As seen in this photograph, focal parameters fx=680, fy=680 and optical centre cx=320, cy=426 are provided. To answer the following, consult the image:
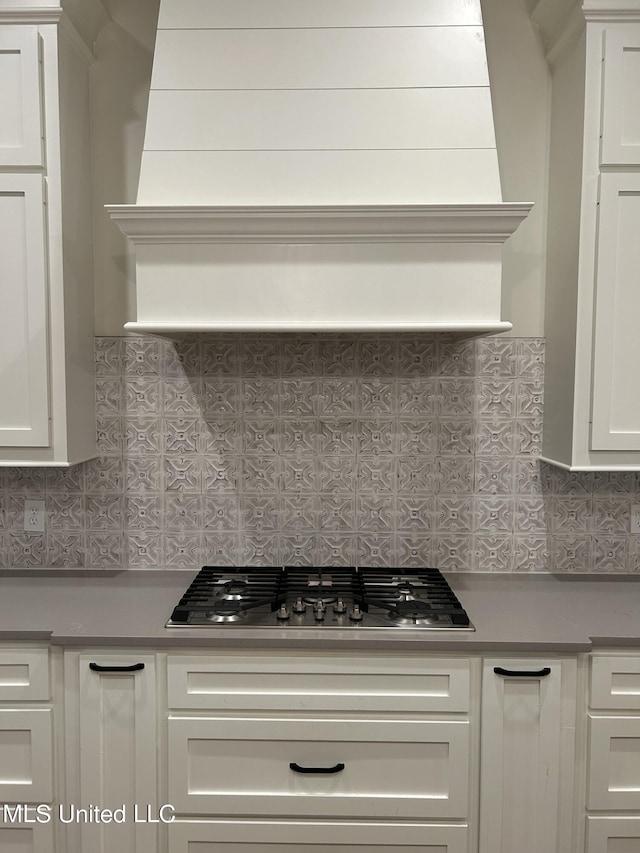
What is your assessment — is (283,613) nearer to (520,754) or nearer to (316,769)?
(316,769)

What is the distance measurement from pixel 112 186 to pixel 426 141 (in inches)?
40.2

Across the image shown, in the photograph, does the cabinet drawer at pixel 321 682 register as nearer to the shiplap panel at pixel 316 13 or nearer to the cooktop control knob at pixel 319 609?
the cooktop control knob at pixel 319 609

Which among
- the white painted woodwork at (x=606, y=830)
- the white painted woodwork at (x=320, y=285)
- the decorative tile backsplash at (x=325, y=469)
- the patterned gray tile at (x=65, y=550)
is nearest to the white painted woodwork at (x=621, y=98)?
the white painted woodwork at (x=320, y=285)

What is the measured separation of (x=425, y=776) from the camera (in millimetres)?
1655

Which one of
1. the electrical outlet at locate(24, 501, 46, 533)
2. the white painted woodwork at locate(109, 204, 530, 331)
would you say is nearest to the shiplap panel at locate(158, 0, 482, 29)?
the white painted woodwork at locate(109, 204, 530, 331)

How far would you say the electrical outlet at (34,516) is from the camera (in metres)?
2.19

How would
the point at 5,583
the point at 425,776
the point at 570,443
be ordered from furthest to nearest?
the point at 5,583 → the point at 570,443 → the point at 425,776

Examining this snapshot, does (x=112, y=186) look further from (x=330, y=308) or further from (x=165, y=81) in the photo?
(x=330, y=308)

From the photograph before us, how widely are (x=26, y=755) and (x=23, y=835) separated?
0.21 m

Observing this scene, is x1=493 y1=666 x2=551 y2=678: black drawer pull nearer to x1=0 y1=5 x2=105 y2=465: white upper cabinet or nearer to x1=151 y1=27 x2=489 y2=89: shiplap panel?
x1=0 y1=5 x2=105 y2=465: white upper cabinet

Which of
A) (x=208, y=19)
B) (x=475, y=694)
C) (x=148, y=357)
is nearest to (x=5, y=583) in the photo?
(x=148, y=357)

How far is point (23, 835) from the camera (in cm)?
171

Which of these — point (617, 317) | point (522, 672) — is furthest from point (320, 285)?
point (522, 672)

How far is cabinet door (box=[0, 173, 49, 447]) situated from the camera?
182cm
